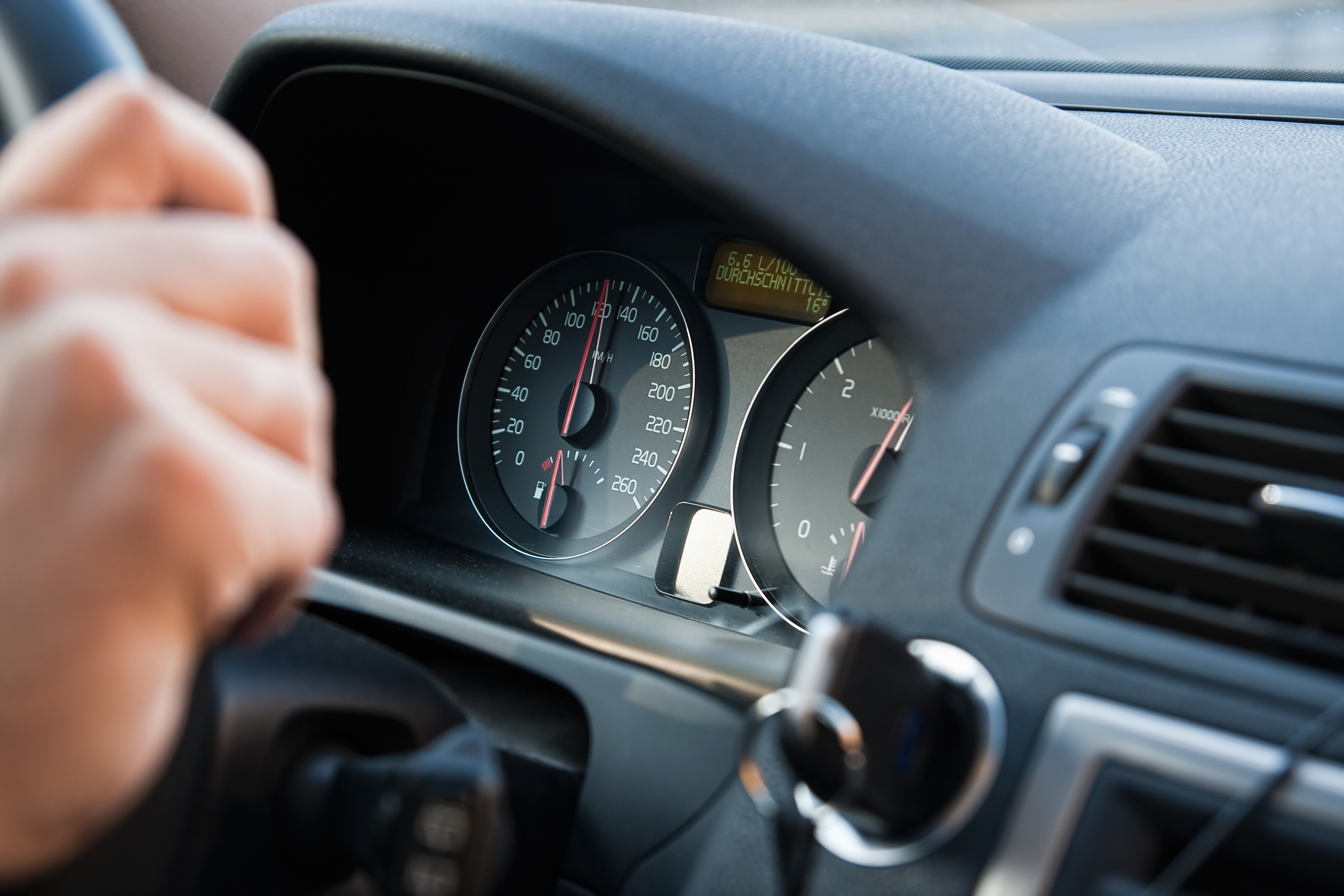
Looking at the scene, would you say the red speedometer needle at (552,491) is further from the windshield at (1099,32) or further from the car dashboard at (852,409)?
the windshield at (1099,32)

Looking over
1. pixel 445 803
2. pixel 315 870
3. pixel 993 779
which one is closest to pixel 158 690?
pixel 445 803

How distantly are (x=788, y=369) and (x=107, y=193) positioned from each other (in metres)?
1.13

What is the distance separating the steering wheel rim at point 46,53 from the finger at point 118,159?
305 millimetres

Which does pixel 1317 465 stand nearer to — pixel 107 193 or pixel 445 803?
pixel 445 803

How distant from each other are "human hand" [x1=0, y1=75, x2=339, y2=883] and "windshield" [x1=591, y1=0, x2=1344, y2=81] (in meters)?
0.73

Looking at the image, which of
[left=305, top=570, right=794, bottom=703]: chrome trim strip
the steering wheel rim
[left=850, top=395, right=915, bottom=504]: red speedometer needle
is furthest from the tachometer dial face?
the steering wheel rim

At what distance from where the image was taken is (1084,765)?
0.67m

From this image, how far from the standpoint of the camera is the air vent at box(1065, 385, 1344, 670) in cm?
67

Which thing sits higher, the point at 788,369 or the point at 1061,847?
the point at 1061,847

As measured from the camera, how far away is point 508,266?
1728 millimetres

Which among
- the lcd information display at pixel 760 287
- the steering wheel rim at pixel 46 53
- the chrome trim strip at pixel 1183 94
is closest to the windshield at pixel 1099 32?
the chrome trim strip at pixel 1183 94

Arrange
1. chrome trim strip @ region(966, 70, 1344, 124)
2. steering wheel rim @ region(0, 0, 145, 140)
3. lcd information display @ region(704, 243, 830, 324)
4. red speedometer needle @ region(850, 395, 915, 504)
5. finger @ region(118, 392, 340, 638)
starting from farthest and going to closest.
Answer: lcd information display @ region(704, 243, 830, 324) < red speedometer needle @ region(850, 395, 915, 504) < chrome trim strip @ region(966, 70, 1344, 124) < steering wheel rim @ region(0, 0, 145, 140) < finger @ region(118, 392, 340, 638)

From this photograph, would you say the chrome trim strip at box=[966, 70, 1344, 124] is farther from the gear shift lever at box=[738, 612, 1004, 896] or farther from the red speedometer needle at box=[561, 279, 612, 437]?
the gear shift lever at box=[738, 612, 1004, 896]

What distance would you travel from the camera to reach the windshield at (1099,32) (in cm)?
122
